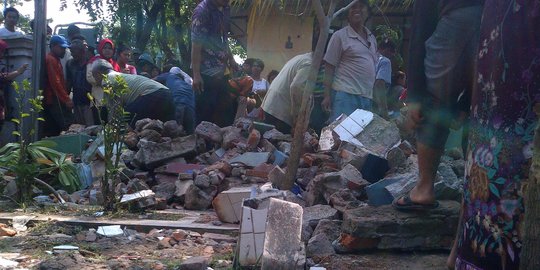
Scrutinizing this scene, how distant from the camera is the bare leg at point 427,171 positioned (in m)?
3.61

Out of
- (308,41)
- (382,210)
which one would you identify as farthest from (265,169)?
(308,41)

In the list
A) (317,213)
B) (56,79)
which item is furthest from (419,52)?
(56,79)

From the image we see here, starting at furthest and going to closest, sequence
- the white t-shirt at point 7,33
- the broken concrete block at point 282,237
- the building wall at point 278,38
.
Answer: the building wall at point 278,38 → the white t-shirt at point 7,33 → the broken concrete block at point 282,237

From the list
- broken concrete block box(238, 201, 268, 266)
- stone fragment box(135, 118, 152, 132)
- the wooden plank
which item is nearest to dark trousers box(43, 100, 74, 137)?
stone fragment box(135, 118, 152, 132)

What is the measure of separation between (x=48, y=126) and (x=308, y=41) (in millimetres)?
5408

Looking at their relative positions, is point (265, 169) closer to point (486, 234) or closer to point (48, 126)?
point (486, 234)

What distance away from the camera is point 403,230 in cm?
359

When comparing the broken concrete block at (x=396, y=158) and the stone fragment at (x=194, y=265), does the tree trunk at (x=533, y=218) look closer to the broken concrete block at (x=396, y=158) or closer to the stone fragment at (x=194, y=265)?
the stone fragment at (x=194, y=265)

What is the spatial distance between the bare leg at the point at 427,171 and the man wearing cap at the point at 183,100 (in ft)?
14.4

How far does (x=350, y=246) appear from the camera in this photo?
12.0 feet

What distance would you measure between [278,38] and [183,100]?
547 centimetres

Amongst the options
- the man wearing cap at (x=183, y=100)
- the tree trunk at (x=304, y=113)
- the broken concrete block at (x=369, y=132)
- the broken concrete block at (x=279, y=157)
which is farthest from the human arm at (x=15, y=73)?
the tree trunk at (x=304, y=113)

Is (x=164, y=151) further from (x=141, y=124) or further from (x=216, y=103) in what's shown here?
(x=216, y=103)

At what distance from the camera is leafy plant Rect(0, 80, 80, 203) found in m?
5.60
